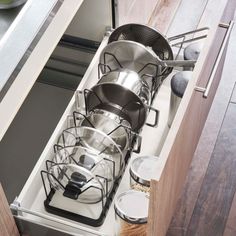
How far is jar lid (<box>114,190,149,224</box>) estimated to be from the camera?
1.04 m

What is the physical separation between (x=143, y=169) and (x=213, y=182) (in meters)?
0.51

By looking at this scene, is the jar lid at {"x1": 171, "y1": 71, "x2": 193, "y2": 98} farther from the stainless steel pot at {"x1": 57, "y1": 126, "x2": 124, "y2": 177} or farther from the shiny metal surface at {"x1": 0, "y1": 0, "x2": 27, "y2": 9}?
the shiny metal surface at {"x1": 0, "y1": 0, "x2": 27, "y2": 9}

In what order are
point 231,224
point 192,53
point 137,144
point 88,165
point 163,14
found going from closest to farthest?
point 88,165, point 137,144, point 192,53, point 231,224, point 163,14

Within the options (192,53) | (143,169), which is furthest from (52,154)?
(192,53)

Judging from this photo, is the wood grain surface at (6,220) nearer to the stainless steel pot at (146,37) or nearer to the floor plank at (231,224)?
the stainless steel pot at (146,37)

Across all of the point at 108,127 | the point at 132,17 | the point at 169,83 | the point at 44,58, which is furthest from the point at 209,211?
the point at 44,58

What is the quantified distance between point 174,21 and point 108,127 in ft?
3.31

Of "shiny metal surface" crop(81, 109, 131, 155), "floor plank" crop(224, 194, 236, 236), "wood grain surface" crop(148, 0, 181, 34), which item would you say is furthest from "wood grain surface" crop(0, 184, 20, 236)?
"wood grain surface" crop(148, 0, 181, 34)

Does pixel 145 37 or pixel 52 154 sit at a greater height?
pixel 145 37

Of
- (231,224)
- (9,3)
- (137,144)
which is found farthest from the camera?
(231,224)

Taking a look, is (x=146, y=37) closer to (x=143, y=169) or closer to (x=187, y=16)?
(x=143, y=169)

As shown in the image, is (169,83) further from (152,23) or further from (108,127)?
(152,23)

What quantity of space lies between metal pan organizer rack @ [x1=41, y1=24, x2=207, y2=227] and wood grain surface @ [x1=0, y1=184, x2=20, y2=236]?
0.08 m

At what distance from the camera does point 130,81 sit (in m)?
1.21
